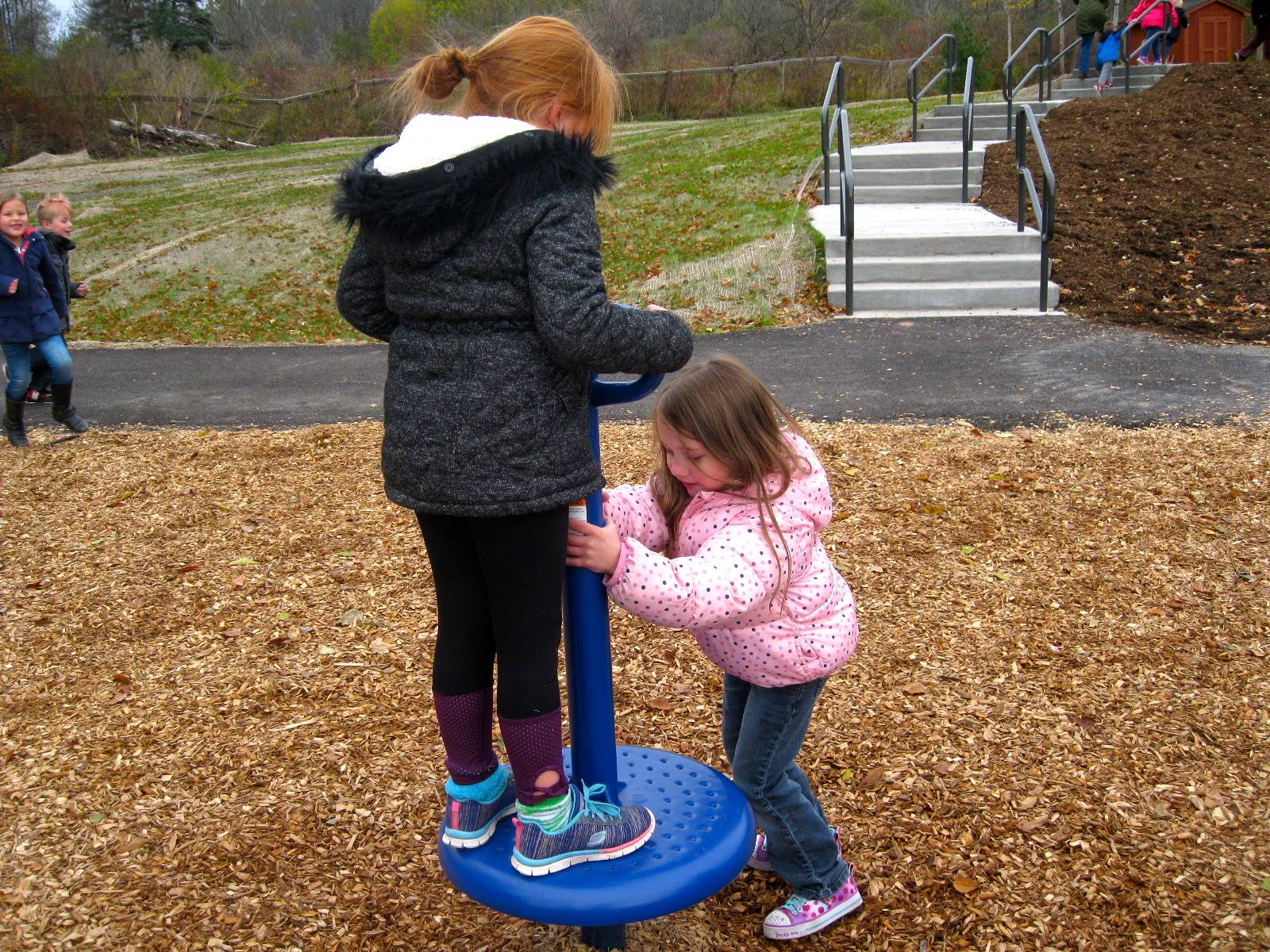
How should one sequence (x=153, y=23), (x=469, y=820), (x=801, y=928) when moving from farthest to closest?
(x=153, y=23) → (x=801, y=928) → (x=469, y=820)

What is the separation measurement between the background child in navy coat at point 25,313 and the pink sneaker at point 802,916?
602 cm

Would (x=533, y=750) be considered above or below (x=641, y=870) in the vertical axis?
above

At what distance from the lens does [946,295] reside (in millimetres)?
8984

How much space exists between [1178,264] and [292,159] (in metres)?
16.9

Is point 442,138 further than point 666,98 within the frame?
No

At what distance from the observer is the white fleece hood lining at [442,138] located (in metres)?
1.80

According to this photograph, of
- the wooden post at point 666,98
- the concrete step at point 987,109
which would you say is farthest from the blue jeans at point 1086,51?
the wooden post at point 666,98

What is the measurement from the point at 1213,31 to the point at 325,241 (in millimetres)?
17620

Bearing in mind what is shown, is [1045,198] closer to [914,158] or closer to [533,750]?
[914,158]

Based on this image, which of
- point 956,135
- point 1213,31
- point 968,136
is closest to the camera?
point 968,136

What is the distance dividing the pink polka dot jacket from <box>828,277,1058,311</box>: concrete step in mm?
7158

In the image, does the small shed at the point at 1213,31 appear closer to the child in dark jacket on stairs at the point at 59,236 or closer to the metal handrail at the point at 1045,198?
the metal handrail at the point at 1045,198

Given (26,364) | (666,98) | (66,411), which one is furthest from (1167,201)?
(666,98)

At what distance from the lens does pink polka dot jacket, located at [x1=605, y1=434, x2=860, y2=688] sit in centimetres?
200
